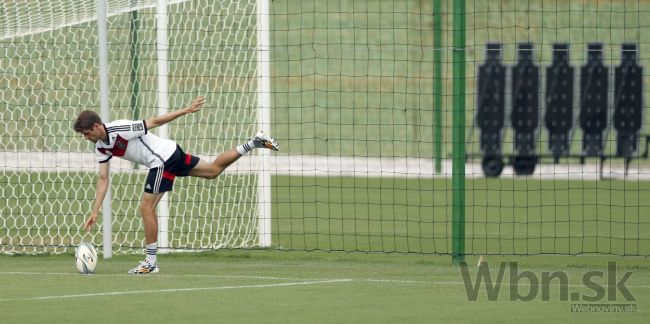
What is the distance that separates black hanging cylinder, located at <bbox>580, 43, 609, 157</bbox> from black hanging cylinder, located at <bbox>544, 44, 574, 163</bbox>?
0.27 m

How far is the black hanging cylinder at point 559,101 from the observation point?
24828 mm

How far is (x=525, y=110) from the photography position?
81.3 feet

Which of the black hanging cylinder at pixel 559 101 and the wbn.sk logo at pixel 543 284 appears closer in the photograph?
the wbn.sk logo at pixel 543 284

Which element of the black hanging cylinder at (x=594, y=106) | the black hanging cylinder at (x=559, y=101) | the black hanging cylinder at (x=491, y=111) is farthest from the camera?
the black hanging cylinder at (x=559, y=101)

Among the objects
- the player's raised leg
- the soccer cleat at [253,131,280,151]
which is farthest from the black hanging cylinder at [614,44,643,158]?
the player's raised leg

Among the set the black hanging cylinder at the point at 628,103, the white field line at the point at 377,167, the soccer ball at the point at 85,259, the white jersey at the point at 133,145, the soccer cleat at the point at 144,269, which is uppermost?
the black hanging cylinder at the point at 628,103

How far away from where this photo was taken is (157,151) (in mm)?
12367

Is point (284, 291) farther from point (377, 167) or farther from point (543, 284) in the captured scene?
point (377, 167)

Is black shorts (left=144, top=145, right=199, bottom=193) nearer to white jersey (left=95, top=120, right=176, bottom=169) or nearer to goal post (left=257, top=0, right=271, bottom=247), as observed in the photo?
white jersey (left=95, top=120, right=176, bottom=169)

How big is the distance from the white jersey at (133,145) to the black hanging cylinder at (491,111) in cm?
1243

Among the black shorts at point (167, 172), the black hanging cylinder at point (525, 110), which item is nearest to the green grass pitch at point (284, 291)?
the black shorts at point (167, 172)

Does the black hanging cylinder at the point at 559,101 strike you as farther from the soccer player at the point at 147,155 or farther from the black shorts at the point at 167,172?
the soccer player at the point at 147,155

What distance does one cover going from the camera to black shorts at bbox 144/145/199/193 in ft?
40.5

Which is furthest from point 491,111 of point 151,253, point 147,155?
point 151,253
